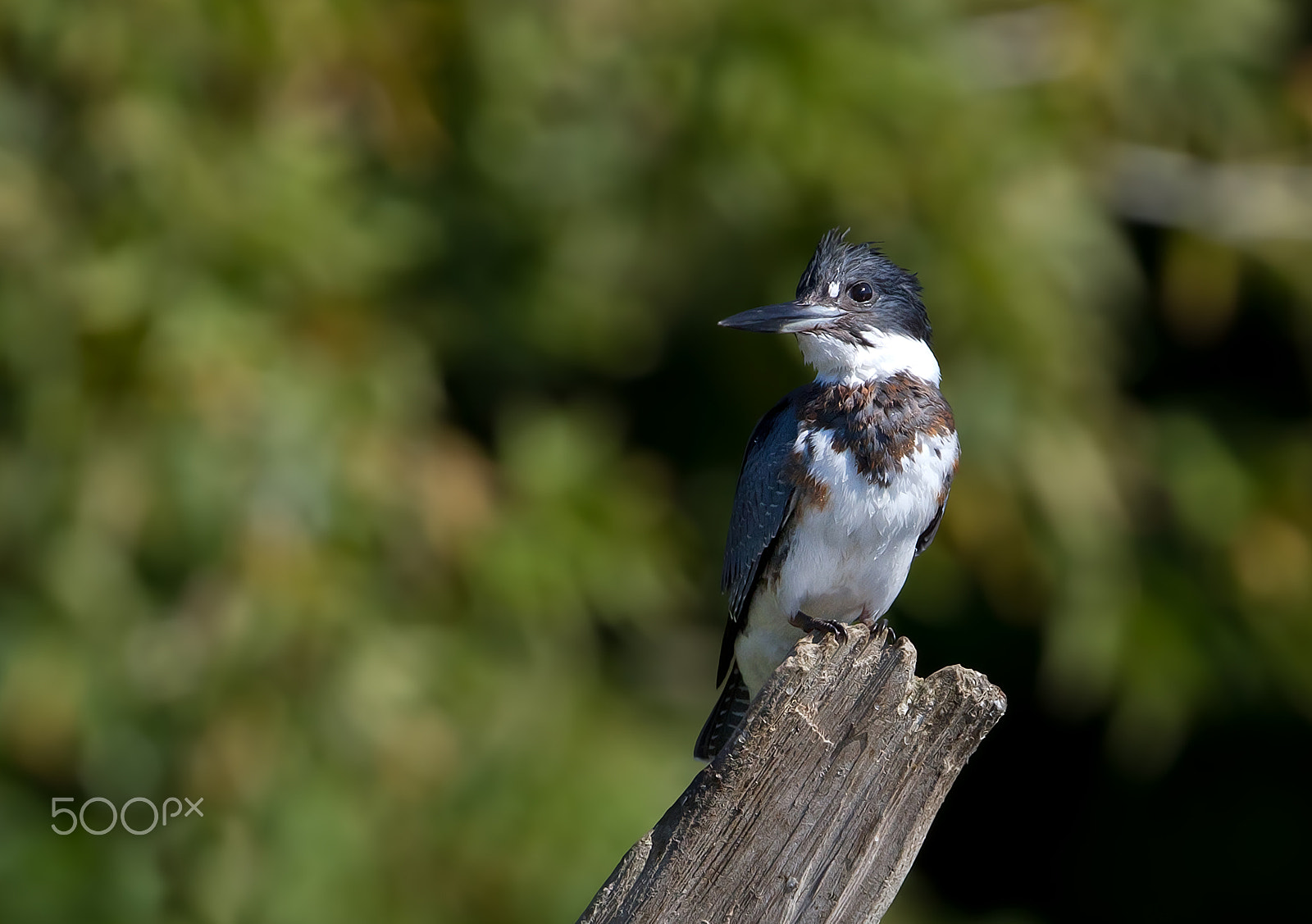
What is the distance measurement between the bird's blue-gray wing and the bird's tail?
0.05 meters

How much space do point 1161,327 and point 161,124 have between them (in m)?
4.16

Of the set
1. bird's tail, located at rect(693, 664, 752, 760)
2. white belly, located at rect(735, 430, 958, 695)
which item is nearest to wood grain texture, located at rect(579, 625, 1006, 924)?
white belly, located at rect(735, 430, 958, 695)

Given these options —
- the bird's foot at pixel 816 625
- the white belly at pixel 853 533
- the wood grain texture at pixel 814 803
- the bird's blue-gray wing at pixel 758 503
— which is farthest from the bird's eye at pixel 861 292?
the wood grain texture at pixel 814 803

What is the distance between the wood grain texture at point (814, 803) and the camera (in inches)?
79.7

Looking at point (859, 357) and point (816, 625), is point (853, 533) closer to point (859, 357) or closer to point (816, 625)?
point (816, 625)

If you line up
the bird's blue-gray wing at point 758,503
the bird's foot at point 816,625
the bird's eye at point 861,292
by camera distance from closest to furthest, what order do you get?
the bird's foot at point 816,625
the bird's blue-gray wing at point 758,503
the bird's eye at point 861,292

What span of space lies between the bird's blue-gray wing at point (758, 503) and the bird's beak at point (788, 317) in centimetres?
20

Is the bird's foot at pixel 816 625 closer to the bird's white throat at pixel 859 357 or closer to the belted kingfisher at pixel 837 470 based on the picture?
the belted kingfisher at pixel 837 470

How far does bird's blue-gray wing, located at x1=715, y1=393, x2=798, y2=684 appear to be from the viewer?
3.37 m

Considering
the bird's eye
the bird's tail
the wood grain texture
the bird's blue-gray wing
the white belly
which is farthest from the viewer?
the bird's tail

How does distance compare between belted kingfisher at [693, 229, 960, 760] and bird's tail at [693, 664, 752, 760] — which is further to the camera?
bird's tail at [693, 664, 752, 760]

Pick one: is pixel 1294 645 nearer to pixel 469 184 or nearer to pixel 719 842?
pixel 469 184

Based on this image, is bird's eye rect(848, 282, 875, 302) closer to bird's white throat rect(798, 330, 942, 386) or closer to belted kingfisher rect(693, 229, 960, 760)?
belted kingfisher rect(693, 229, 960, 760)

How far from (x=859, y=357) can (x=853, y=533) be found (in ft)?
1.38
